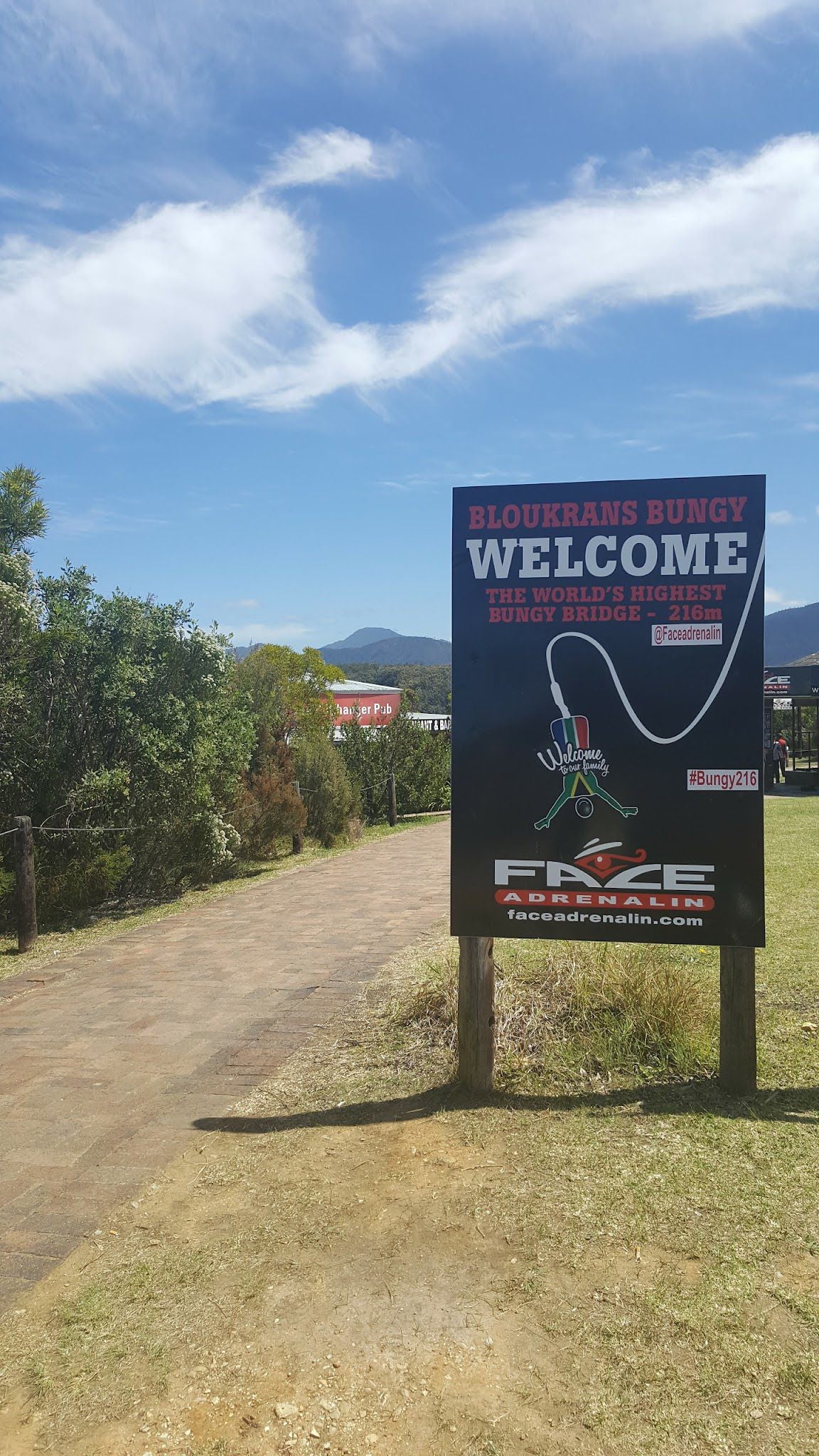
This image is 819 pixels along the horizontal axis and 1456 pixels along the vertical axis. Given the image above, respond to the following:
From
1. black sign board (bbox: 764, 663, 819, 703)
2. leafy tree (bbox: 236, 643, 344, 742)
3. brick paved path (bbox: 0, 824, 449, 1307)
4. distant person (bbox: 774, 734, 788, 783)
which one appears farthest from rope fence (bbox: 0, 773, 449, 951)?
black sign board (bbox: 764, 663, 819, 703)

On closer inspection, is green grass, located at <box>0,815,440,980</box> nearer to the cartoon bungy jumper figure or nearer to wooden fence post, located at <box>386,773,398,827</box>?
wooden fence post, located at <box>386,773,398,827</box>

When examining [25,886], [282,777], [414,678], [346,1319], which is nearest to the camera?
[346,1319]

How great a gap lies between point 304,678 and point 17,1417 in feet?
202

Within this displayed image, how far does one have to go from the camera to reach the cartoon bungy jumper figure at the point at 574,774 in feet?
14.8

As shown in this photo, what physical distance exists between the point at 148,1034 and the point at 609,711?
3315mm

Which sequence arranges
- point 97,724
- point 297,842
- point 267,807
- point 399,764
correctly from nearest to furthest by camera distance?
point 97,724, point 267,807, point 297,842, point 399,764

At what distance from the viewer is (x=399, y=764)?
21.0m

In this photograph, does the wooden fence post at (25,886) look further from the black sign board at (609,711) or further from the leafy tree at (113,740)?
the black sign board at (609,711)

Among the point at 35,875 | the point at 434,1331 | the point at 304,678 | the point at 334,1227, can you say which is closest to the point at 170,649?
the point at 35,875

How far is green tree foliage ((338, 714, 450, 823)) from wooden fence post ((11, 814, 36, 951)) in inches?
422

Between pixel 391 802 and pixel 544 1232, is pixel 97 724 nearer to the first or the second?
pixel 544 1232

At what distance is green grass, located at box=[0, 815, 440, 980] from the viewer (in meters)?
8.15

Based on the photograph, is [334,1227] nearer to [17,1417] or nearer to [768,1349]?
[17,1417]

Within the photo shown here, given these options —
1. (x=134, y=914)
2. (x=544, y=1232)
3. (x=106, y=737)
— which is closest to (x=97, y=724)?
(x=106, y=737)
